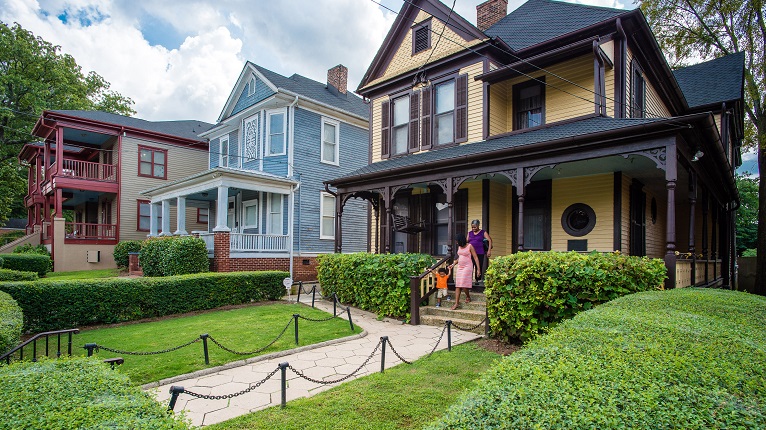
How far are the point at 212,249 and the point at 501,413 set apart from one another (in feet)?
48.2

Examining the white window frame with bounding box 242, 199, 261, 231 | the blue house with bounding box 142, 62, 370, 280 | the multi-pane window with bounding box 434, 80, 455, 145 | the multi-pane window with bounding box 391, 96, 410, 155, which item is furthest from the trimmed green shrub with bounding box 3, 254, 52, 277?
the multi-pane window with bounding box 434, 80, 455, 145

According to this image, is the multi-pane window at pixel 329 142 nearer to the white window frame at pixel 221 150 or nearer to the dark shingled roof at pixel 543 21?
the white window frame at pixel 221 150

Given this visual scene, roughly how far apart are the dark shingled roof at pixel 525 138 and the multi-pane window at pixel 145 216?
47.2 feet

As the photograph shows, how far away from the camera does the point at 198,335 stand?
7.79 m

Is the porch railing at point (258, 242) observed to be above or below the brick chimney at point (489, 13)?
below

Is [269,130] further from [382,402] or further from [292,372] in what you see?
[382,402]

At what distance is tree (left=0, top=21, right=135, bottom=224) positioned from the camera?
1041 inches

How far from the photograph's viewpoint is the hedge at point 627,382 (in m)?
1.89

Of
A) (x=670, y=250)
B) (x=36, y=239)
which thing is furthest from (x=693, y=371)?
(x=36, y=239)

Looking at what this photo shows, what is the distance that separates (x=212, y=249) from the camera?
1497 centimetres

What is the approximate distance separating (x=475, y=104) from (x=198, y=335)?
9112 mm

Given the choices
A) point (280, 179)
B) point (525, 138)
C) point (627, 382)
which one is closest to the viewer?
point (627, 382)

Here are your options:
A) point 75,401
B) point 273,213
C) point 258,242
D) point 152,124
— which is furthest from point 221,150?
point 75,401

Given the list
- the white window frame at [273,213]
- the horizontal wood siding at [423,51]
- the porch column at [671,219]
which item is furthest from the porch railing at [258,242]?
the porch column at [671,219]
